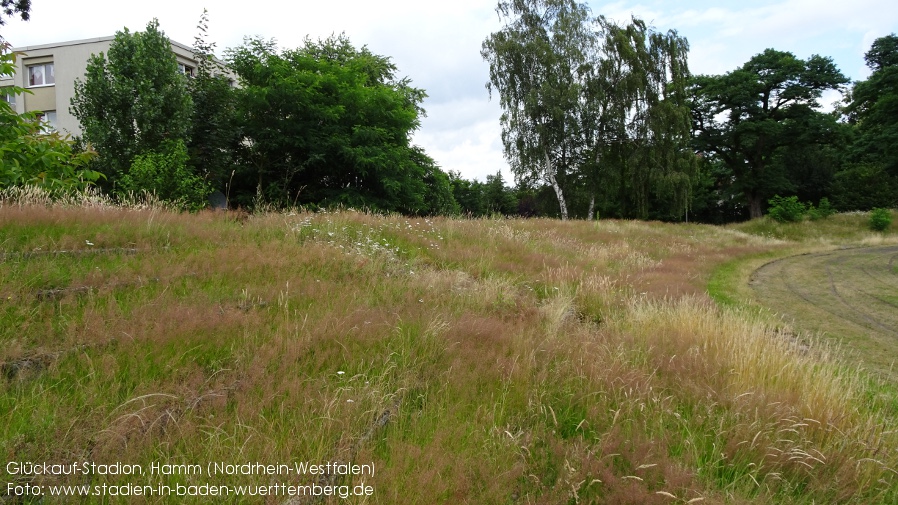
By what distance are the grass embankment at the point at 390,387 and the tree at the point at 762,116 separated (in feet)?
146

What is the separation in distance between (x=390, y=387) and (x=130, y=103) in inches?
649

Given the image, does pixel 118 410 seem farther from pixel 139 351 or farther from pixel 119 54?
pixel 119 54

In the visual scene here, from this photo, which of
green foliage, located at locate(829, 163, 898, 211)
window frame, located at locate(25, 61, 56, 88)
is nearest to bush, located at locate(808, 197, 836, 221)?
green foliage, located at locate(829, 163, 898, 211)

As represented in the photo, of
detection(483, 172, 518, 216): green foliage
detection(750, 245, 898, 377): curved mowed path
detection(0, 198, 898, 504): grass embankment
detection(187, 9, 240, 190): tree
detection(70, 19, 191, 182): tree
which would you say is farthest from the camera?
detection(483, 172, 518, 216): green foliage

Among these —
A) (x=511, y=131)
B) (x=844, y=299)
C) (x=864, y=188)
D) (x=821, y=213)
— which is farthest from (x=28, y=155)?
(x=864, y=188)

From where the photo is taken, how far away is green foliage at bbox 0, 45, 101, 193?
6.58 meters

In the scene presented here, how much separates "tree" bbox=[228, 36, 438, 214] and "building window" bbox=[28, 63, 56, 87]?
19748 mm

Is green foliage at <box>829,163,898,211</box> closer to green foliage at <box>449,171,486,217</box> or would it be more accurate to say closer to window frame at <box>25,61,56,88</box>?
green foliage at <box>449,171,486,217</box>

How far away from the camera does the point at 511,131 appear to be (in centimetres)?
3062

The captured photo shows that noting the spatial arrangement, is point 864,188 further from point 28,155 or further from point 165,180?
point 28,155

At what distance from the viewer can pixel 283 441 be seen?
2512 mm

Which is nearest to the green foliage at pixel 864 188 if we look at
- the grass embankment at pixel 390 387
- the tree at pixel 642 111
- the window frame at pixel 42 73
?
the tree at pixel 642 111

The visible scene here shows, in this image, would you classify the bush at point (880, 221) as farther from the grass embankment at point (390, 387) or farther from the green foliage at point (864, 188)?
the grass embankment at point (390, 387)

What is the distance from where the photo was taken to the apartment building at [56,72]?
28.4 metres
